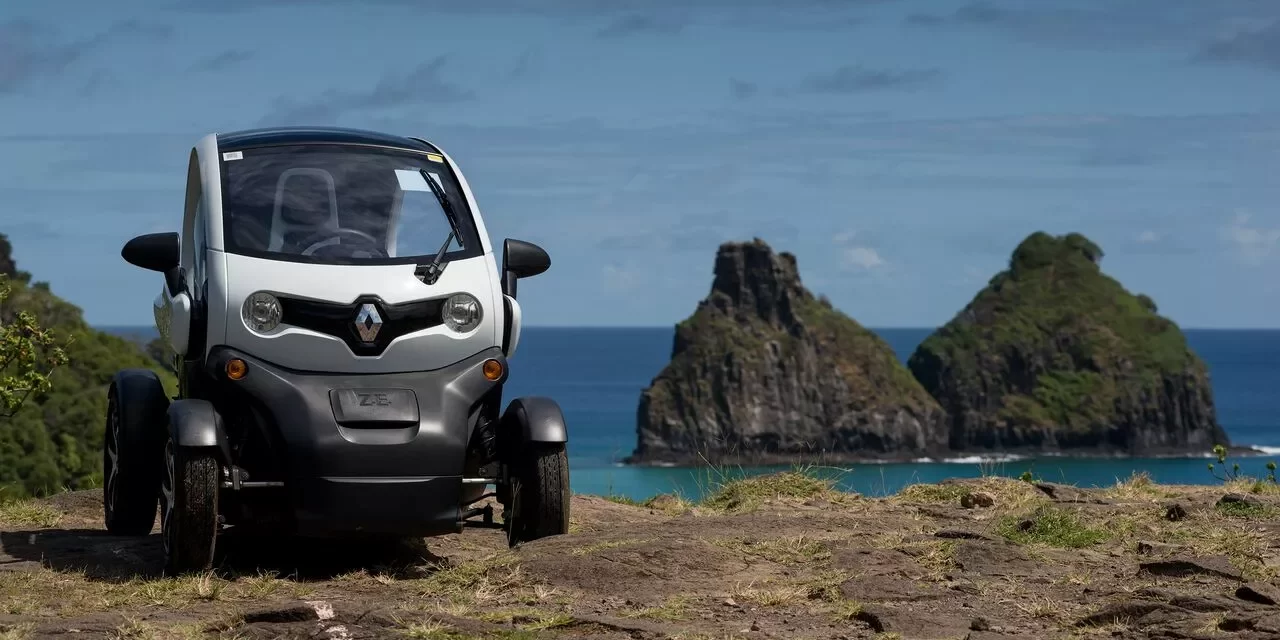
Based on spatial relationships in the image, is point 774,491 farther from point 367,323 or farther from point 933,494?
point 367,323

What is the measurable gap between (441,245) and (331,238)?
2.05ft

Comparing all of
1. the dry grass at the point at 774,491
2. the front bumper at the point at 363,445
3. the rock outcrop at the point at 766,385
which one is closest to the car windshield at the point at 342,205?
the front bumper at the point at 363,445

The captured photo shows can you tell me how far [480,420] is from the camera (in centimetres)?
922

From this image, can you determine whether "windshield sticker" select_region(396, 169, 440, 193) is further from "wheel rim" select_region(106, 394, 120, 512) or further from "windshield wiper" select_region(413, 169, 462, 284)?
"wheel rim" select_region(106, 394, 120, 512)

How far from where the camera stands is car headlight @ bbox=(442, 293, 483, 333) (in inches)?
354

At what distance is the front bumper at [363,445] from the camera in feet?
27.7

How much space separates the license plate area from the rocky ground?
2.78ft

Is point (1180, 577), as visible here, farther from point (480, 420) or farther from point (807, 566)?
point (480, 420)

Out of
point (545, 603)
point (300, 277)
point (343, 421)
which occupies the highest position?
point (300, 277)

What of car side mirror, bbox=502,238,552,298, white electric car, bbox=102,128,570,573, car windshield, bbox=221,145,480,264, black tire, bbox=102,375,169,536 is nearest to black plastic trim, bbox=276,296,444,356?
white electric car, bbox=102,128,570,573

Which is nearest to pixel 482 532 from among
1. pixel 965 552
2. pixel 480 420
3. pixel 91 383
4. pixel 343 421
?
pixel 480 420

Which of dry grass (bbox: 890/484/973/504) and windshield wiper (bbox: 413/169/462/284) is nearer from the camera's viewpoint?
windshield wiper (bbox: 413/169/462/284)

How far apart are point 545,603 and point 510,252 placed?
8.17 feet

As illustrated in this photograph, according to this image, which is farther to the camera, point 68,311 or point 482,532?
Answer: point 68,311
